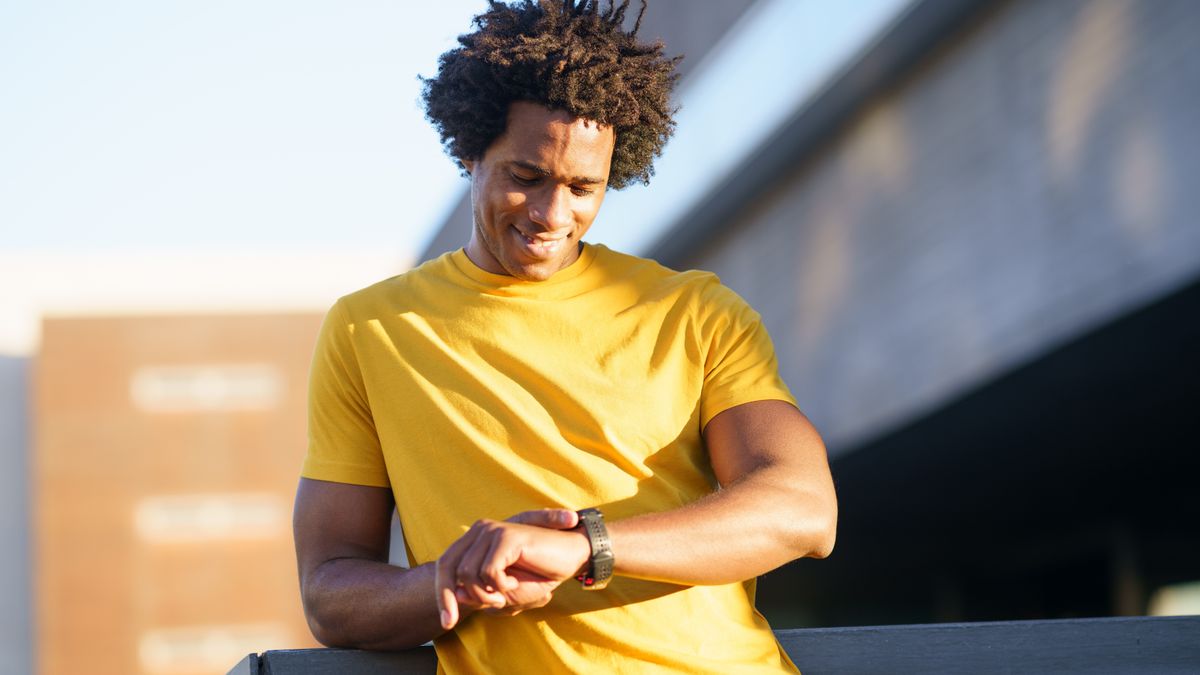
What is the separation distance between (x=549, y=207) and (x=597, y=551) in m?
0.56

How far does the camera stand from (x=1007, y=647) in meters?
2.22

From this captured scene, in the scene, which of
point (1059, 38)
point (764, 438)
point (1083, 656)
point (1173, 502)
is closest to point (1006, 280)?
point (1059, 38)

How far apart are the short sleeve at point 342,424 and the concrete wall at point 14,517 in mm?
30474

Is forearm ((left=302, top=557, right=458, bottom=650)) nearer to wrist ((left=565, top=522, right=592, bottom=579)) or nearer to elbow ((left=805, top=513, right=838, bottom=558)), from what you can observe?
wrist ((left=565, top=522, right=592, bottom=579))

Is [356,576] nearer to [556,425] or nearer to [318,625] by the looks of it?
[318,625]

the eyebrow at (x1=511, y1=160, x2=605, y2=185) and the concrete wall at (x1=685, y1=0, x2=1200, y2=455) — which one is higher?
the concrete wall at (x1=685, y1=0, x2=1200, y2=455)

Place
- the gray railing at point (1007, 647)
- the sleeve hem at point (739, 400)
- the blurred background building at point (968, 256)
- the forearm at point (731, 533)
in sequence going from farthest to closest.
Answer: the blurred background building at point (968, 256) < the gray railing at point (1007, 647) < the sleeve hem at point (739, 400) < the forearm at point (731, 533)

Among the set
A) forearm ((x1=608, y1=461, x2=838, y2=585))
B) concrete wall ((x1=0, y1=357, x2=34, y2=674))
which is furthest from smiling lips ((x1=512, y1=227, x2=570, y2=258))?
concrete wall ((x1=0, y1=357, x2=34, y2=674))

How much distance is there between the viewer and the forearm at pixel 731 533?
172cm

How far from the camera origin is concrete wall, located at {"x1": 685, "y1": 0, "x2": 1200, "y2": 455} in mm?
5785

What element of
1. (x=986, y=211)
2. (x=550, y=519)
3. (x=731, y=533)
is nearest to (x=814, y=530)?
(x=731, y=533)

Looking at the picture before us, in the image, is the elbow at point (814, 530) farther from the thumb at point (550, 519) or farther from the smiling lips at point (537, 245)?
the smiling lips at point (537, 245)

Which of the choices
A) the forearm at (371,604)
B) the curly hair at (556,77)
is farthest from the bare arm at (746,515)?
the curly hair at (556,77)

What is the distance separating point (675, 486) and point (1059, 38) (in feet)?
17.1
